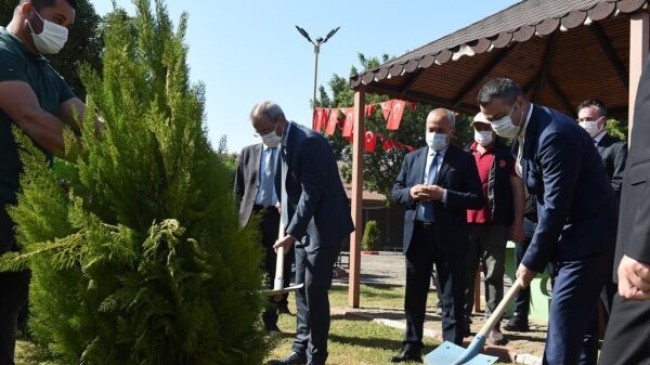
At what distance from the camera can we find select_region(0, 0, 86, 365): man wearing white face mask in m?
2.70

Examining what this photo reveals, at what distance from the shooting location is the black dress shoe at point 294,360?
4.90 metres

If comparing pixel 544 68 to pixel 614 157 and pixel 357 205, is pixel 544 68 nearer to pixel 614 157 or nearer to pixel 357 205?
pixel 357 205

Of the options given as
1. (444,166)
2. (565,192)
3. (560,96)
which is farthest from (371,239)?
(565,192)

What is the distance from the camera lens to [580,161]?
3.54 m

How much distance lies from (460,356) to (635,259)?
210cm

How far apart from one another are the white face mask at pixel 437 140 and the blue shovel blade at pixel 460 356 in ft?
5.95

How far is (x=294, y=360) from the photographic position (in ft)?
16.3

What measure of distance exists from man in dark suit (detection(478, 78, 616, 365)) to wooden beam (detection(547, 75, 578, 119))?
6.25m

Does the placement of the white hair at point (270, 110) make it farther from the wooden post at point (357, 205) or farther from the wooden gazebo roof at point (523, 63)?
the wooden post at point (357, 205)

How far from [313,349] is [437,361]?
37.1 inches

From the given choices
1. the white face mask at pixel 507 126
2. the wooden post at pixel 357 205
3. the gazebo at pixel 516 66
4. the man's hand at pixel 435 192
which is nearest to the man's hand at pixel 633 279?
the white face mask at pixel 507 126

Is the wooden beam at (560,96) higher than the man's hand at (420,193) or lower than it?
higher

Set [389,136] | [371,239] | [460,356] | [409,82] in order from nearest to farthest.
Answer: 1. [460,356]
2. [409,82]
3. [371,239]
4. [389,136]

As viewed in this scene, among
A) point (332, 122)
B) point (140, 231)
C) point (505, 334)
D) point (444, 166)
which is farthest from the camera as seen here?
point (332, 122)
